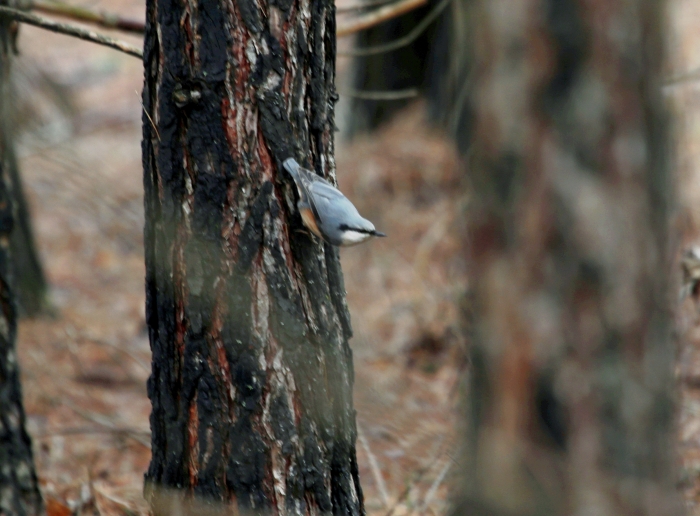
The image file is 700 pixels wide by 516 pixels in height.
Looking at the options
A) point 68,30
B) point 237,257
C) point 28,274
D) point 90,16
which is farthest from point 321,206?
point 28,274

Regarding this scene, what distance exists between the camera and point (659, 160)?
3.34ft

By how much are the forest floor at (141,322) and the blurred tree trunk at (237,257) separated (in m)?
1.02

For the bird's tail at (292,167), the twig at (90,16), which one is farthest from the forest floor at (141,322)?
the bird's tail at (292,167)

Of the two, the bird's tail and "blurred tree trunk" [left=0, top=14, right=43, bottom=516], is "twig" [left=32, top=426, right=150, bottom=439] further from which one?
the bird's tail

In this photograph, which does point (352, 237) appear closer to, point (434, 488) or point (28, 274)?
point (434, 488)

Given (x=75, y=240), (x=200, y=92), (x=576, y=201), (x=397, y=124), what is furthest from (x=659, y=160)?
(x=75, y=240)

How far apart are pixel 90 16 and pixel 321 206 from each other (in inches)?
85.5

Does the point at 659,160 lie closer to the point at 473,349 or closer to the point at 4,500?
the point at 473,349

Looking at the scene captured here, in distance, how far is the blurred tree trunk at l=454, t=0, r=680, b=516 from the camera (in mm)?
997

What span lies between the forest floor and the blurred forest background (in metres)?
0.02

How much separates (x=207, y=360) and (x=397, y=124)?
6605 mm

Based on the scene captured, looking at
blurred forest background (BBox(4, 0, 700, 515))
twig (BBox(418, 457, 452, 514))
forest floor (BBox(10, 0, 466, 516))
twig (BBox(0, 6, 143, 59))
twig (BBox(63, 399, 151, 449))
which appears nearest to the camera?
twig (BBox(0, 6, 143, 59))

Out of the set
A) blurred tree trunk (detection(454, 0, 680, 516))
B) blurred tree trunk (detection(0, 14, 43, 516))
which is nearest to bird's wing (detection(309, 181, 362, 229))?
blurred tree trunk (detection(454, 0, 680, 516))

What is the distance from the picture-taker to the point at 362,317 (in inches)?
249
